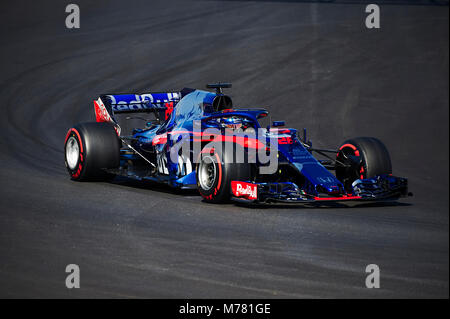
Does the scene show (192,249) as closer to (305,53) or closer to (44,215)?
(44,215)

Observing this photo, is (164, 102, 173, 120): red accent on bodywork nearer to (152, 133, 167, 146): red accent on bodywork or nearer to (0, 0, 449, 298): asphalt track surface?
(152, 133, 167, 146): red accent on bodywork

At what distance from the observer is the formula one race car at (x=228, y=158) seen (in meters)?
10.9

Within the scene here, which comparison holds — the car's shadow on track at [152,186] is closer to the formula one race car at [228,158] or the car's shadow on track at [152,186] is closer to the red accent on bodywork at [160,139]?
the formula one race car at [228,158]

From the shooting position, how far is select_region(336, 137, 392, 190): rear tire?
11.6m

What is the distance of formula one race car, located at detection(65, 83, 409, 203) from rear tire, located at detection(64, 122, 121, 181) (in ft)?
0.05

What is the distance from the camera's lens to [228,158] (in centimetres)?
1090

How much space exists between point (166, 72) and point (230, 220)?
44.5 ft

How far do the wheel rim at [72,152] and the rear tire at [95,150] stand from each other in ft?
0.61

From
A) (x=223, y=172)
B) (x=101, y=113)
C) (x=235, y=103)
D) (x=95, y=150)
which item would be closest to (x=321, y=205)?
(x=223, y=172)

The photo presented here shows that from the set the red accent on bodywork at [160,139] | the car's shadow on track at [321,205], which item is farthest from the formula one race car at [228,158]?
the car's shadow on track at [321,205]

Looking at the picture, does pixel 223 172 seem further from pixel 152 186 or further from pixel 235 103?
pixel 235 103

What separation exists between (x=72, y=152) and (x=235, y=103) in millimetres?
7384

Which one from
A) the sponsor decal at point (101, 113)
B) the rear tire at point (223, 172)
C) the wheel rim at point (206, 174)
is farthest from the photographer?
the sponsor decal at point (101, 113)

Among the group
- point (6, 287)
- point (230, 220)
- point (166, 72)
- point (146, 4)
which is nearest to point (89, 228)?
point (230, 220)
